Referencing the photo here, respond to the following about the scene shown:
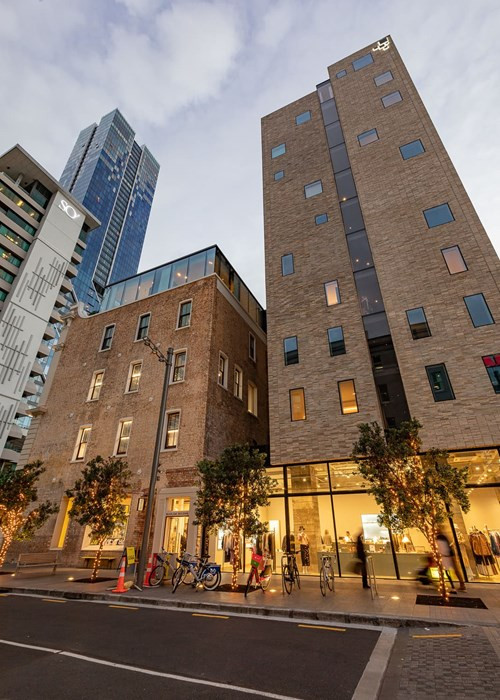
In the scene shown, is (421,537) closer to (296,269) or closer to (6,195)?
(296,269)

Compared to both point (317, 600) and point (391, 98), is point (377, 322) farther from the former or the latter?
point (391, 98)

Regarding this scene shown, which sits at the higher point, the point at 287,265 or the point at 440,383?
the point at 287,265

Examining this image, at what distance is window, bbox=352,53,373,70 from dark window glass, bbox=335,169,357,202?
34.4 ft

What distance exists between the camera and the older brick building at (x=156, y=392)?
61.0 feet

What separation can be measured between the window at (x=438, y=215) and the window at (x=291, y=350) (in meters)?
9.51

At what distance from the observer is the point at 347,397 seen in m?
17.5

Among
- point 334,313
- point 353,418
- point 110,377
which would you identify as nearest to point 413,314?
point 334,313

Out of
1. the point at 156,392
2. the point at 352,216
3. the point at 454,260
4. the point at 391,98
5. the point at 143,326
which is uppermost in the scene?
the point at 391,98

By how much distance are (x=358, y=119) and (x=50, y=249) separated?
57.3 metres

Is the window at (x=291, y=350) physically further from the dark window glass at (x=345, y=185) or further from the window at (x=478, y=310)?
the dark window glass at (x=345, y=185)

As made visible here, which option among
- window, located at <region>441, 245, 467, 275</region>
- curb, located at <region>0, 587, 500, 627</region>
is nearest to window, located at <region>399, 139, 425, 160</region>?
window, located at <region>441, 245, 467, 275</region>

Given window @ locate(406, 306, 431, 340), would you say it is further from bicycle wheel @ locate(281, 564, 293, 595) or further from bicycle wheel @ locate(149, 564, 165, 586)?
bicycle wheel @ locate(149, 564, 165, 586)

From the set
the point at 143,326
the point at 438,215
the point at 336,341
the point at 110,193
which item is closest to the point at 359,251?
the point at 438,215

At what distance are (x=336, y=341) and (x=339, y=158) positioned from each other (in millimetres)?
13550
